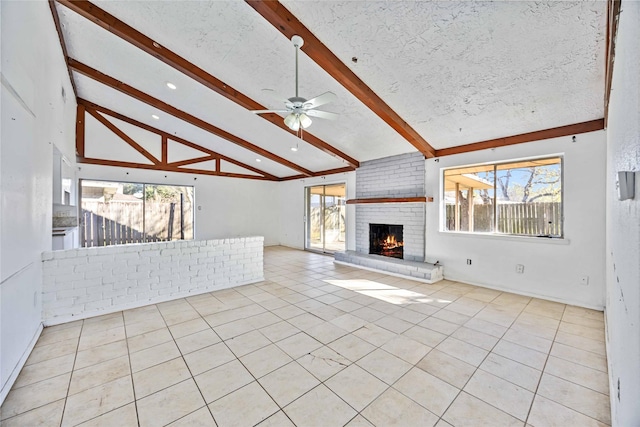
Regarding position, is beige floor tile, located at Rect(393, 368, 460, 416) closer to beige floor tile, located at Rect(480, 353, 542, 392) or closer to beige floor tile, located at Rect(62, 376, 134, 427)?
beige floor tile, located at Rect(480, 353, 542, 392)

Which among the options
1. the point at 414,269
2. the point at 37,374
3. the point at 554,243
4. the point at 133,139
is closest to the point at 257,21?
the point at 37,374

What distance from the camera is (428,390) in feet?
6.39

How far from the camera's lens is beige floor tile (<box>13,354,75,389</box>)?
6.64 feet

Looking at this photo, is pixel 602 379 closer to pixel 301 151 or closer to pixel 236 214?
pixel 301 151

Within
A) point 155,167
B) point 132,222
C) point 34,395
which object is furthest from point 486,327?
point 132,222

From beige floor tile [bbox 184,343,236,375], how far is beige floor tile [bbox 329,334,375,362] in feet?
3.21

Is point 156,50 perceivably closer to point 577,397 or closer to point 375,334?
point 375,334

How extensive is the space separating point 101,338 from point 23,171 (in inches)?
68.7

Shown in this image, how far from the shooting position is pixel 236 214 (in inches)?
341

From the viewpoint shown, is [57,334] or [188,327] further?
[188,327]

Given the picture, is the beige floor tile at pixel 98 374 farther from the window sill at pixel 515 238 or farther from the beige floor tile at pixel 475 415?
the window sill at pixel 515 238

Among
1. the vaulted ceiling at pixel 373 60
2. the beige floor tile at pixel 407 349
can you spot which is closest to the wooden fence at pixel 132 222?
the vaulted ceiling at pixel 373 60

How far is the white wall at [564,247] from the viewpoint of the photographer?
11.4 ft

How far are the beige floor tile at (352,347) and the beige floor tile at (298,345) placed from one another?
7.4 inches
